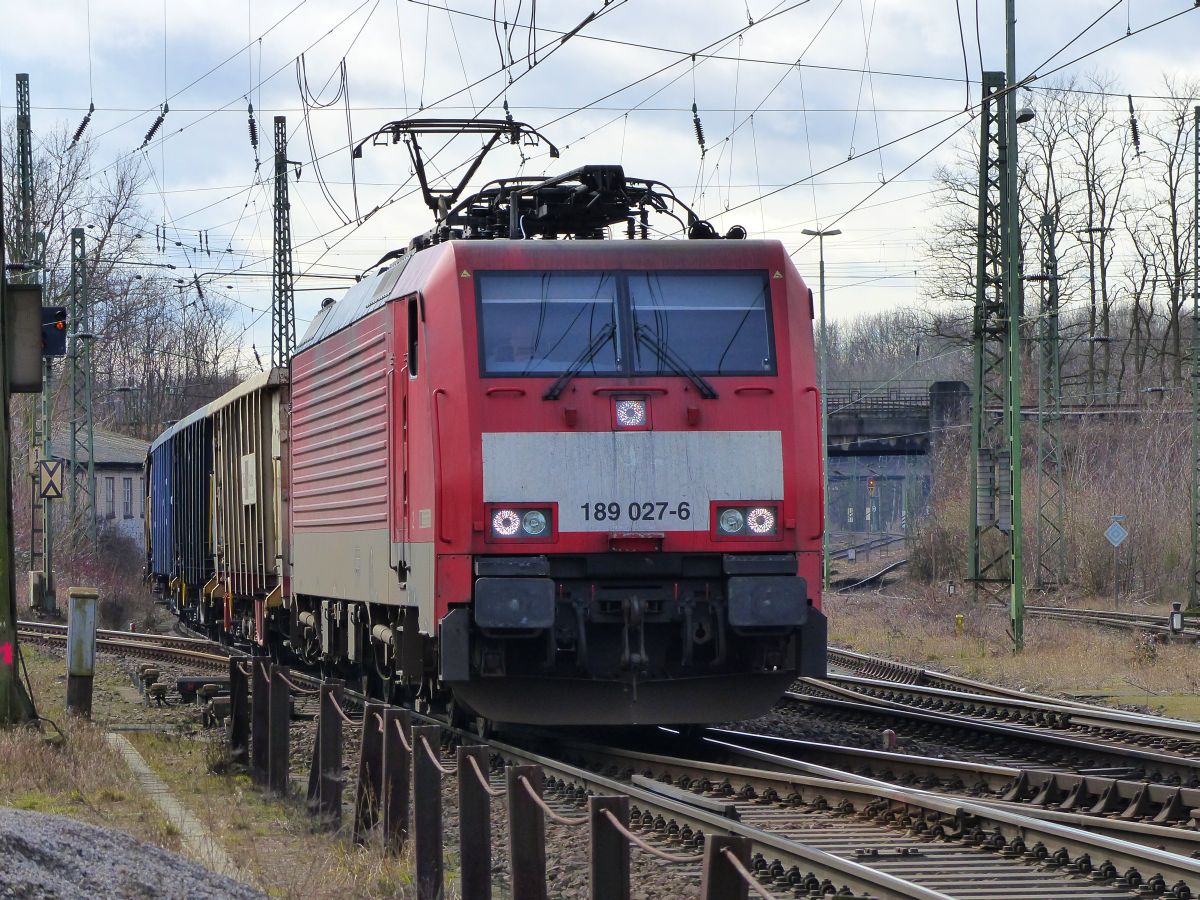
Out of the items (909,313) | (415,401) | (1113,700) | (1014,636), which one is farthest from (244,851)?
(909,313)

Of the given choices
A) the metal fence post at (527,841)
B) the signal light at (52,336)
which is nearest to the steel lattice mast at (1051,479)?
the signal light at (52,336)

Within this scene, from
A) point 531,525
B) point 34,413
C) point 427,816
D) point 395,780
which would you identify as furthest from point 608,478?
point 34,413

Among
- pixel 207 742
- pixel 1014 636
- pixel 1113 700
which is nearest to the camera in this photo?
pixel 207 742

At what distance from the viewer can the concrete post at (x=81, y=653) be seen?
1395 cm

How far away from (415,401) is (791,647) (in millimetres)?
2861

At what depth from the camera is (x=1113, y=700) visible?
17172 mm

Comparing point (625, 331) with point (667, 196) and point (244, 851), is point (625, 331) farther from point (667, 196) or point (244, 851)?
point (244, 851)

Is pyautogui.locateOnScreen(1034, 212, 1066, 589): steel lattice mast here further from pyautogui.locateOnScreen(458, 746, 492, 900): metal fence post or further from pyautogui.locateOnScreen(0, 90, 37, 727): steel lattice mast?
pyautogui.locateOnScreen(458, 746, 492, 900): metal fence post

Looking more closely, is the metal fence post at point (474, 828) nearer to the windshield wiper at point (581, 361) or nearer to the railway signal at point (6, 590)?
the windshield wiper at point (581, 361)

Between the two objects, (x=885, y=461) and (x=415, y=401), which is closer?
(x=415, y=401)

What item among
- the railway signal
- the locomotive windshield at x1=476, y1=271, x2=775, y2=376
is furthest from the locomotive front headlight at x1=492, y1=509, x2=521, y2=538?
the railway signal

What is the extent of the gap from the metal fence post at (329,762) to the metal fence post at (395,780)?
96 cm

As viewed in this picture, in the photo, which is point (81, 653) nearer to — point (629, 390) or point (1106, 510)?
point (629, 390)

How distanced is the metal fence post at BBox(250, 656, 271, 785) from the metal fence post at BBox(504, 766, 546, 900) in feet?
15.8
